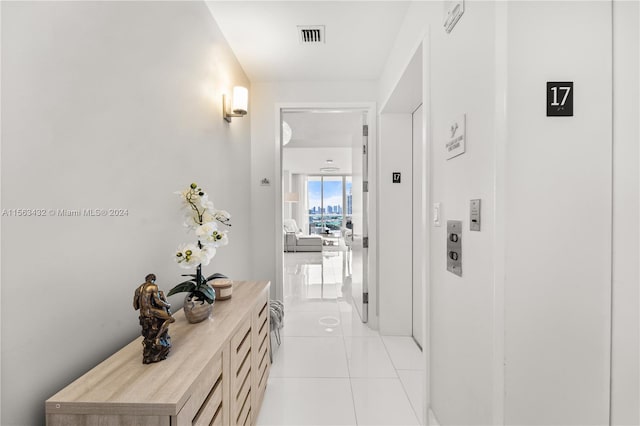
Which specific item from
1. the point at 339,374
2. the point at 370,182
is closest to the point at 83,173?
the point at 339,374

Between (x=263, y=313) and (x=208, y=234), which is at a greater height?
(x=208, y=234)

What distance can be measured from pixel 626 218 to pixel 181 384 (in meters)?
1.47

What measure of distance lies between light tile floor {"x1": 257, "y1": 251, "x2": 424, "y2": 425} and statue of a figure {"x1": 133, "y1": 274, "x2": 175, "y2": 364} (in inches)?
45.4

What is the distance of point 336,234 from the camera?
10906mm

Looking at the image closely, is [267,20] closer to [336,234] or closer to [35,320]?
[35,320]

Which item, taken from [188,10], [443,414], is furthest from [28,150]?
[443,414]

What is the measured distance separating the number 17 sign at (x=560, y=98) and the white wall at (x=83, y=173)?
159 cm

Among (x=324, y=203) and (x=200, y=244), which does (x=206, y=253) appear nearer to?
(x=200, y=244)

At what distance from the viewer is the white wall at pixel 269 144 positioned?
3.32m

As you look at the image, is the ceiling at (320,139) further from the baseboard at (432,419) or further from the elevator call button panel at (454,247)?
the baseboard at (432,419)

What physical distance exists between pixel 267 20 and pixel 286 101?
1.08 meters

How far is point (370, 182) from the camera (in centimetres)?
324

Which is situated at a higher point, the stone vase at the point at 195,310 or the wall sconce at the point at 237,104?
the wall sconce at the point at 237,104

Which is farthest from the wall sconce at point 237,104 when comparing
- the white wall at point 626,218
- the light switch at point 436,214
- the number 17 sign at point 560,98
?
the white wall at point 626,218
